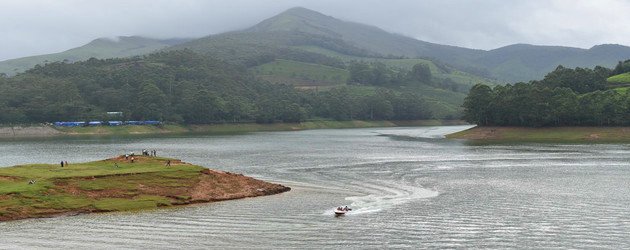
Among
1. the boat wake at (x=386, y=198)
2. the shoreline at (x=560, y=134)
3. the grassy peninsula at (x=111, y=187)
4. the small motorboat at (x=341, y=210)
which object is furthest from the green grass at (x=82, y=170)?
the shoreline at (x=560, y=134)

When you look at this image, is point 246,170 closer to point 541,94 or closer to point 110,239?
point 110,239

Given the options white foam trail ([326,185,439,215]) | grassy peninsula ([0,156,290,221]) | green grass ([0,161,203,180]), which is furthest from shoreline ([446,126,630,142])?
green grass ([0,161,203,180])

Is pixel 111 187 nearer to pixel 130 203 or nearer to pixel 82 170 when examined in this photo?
pixel 130 203

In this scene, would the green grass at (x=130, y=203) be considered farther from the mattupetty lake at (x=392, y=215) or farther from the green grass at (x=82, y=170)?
the green grass at (x=82, y=170)

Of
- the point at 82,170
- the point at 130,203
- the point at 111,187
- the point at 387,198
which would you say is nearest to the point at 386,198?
the point at 387,198

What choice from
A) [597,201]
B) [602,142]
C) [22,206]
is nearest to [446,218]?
[597,201]

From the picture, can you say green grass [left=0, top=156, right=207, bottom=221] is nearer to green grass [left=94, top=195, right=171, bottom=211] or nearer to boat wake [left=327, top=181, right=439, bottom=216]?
green grass [left=94, top=195, right=171, bottom=211]
